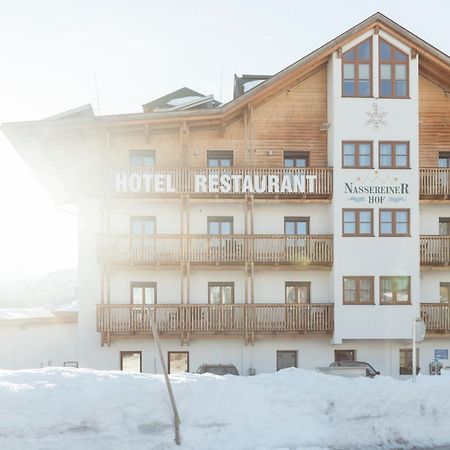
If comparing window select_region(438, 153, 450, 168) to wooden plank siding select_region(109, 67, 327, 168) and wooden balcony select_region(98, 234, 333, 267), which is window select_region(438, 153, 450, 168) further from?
wooden balcony select_region(98, 234, 333, 267)

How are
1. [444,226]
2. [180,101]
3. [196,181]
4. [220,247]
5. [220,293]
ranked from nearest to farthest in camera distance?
[220,247], [196,181], [220,293], [444,226], [180,101]

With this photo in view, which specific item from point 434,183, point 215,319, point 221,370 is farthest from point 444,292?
point 221,370

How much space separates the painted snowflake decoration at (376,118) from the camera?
89.5 ft

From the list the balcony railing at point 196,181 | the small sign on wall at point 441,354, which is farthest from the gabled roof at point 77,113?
the small sign on wall at point 441,354

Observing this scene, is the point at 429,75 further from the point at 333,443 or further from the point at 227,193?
the point at 333,443

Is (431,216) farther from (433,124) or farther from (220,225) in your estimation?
(220,225)

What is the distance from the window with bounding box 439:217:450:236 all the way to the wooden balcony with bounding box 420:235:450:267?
1.51 meters

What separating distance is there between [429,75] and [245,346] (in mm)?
16382

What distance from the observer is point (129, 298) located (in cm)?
2681

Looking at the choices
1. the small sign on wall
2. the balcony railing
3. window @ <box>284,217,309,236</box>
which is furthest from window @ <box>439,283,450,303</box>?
the balcony railing

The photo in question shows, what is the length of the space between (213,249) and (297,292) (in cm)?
477

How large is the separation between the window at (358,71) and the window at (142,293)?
13274 millimetres

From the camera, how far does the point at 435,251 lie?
1051 inches

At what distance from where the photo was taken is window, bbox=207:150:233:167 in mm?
27734
